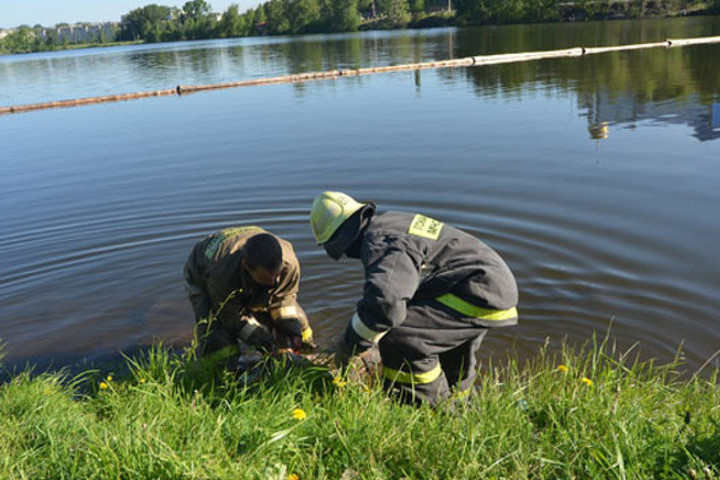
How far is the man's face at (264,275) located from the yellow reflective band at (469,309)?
49.9 inches

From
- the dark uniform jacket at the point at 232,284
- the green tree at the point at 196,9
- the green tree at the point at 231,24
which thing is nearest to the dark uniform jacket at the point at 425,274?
the dark uniform jacket at the point at 232,284

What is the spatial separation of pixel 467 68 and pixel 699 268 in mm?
22295

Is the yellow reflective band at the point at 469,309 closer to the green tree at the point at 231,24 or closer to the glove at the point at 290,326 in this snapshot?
the glove at the point at 290,326

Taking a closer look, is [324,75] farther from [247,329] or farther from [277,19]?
[277,19]

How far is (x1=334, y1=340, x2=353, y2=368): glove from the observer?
3948 mm

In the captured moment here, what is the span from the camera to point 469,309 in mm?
3973

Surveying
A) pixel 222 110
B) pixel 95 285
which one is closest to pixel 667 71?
pixel 222 110

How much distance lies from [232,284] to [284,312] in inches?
27.3

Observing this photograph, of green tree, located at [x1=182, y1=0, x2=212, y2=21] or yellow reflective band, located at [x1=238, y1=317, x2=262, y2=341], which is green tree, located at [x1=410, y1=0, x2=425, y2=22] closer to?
green tree, located at [x1=182, y1=0, x2=212, y2=21]

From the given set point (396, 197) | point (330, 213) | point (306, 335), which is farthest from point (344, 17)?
point (330, 213)

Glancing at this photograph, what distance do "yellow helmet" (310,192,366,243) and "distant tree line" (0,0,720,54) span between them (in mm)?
61317

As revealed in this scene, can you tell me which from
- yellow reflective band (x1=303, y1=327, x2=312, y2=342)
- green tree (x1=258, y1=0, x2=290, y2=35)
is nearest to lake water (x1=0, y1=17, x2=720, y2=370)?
yellow reflective band (x1=303, y1=327, x2=312, y2=342)

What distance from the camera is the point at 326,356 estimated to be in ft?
16.1

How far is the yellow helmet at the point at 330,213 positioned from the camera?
3.99 meters
